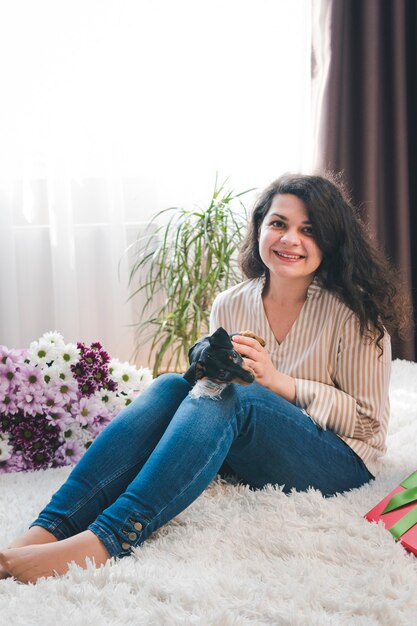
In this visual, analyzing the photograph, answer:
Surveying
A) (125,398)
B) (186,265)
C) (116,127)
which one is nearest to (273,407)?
(125,398)

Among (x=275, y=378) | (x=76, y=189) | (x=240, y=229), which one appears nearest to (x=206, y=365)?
(x=275, y=378)

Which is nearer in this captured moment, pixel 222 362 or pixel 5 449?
pixel 222 362

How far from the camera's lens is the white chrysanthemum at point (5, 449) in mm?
1742

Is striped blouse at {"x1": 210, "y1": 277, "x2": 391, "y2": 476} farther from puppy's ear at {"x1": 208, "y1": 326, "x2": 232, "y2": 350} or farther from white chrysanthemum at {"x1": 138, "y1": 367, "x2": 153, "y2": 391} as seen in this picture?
white chrysanthemum at {"x1": 138, "y1": 367, "x2": 153, "y2": 391}

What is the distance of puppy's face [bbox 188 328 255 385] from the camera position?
128cm

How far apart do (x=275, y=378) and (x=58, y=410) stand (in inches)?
25.1

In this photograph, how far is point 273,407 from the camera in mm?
1329

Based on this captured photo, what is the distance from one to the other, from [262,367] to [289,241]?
0.28 m

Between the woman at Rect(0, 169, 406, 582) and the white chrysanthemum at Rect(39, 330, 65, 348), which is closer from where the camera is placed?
the woman at Rect(0, 169, 406, 582)

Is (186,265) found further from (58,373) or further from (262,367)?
(262,367)

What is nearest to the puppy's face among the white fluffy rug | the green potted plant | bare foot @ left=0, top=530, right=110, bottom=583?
the white fluffy rug

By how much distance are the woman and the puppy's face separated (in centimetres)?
4

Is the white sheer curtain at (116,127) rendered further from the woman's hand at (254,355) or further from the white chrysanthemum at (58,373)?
the woman's hand at (254,355)

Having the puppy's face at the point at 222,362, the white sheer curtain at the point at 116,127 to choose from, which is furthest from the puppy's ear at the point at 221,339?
the white sheer curtain at the point at 116,127
